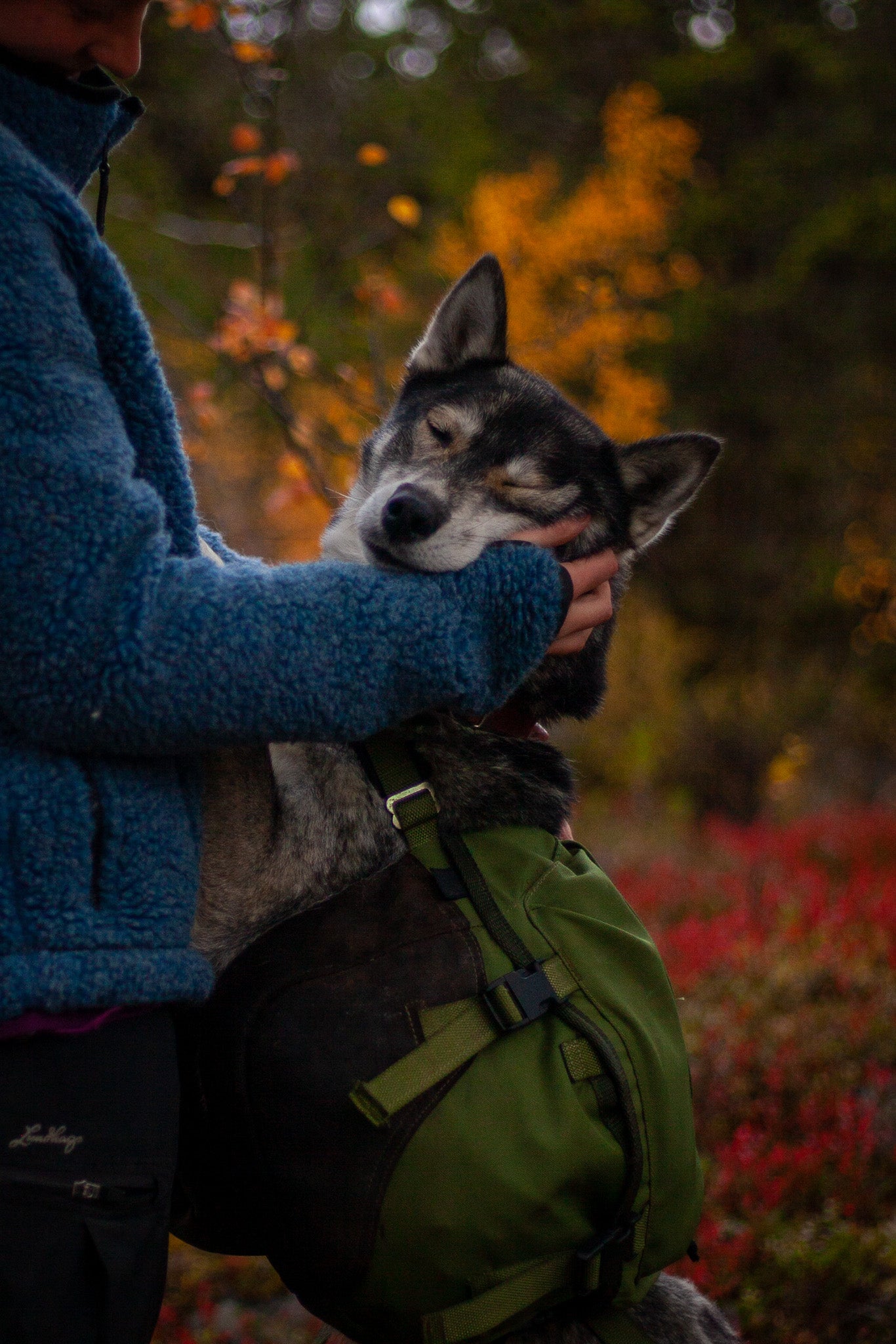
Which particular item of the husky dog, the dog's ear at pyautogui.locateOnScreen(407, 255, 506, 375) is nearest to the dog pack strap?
the husky dog

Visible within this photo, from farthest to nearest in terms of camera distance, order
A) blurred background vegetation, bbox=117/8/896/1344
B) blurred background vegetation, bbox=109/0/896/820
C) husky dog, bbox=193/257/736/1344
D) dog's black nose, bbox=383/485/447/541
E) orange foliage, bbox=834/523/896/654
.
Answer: orange foliage, bbox=834/523/896/654 → blurred background vegetation, bbox=109/0/896/820 → blurred background vegetation, bbox=117/8/896/1344 → dog's black nose, bbox=383/485/447/541 → husky dog, bbox=193/257/736/1344

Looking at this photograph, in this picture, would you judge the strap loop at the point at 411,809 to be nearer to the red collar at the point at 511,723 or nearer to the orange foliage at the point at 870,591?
the red collar at the point at 511,723

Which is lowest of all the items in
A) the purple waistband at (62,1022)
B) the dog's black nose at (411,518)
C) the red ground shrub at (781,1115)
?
the red ground shrub at (781,1115)

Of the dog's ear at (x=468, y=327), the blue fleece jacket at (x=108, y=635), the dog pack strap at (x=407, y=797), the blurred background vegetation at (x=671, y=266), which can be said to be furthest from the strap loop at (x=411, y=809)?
the blurred background vegetation at (x=671, y=266)

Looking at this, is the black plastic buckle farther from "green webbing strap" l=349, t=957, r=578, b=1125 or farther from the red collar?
the red collar

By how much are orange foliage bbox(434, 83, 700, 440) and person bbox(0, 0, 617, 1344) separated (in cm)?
973

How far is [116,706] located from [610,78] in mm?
18166

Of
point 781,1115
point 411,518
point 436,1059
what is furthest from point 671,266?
point 436,1059

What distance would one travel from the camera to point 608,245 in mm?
12758

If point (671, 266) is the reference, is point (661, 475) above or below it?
above

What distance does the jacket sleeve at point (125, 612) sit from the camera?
115 cm

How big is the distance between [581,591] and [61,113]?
1.07m

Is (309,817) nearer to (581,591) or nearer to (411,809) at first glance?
(411,809)

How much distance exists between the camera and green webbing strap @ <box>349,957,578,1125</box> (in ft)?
4.61
